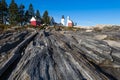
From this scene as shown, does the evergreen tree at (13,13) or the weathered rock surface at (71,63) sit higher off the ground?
the evergreen tree at (13,13)

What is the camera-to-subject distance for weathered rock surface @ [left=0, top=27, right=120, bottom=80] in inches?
548

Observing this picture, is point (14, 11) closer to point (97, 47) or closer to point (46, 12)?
point (46, 12)

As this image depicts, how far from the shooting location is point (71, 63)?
16594 mm

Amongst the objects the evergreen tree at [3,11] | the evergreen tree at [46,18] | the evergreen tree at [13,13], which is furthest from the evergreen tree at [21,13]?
the evergreen tree at [46,18]

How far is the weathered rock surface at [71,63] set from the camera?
13.9m

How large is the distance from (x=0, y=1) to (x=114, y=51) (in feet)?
317

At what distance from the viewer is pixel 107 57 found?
61.6 ft

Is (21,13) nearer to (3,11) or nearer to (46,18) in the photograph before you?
(3,11)

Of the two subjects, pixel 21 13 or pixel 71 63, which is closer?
pixel 71 63

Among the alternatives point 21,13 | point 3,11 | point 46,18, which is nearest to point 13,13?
point 3,11

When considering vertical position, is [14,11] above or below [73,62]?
above

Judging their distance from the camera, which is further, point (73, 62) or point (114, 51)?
point (114, 51)

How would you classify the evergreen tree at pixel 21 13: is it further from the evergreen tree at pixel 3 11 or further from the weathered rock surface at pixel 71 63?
the weathered rock surface at pixel 71 63

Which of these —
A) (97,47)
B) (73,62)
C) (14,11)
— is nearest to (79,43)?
(97,47)
